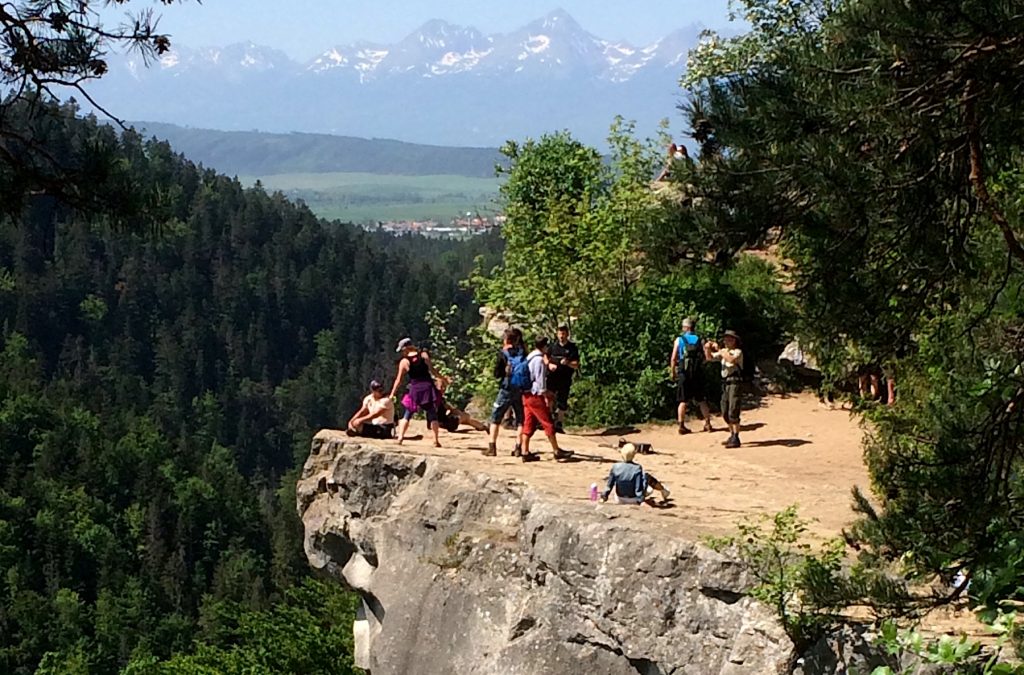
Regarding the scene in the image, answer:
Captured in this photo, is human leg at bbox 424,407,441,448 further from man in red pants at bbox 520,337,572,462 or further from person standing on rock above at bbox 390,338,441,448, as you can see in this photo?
man in red pants at bbox 520,337,572,462

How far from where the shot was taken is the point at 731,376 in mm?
14234

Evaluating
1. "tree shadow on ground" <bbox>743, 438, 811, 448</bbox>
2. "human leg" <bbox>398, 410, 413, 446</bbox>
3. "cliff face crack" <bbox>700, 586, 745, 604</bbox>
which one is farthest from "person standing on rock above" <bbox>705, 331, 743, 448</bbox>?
"cliff face crack" <bbox>700, 586, 745, 604</bbox>

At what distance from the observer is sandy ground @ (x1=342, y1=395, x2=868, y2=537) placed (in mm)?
11203

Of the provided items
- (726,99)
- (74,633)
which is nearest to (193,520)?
(74,633)

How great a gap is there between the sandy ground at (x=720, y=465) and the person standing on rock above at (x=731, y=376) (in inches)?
11.4

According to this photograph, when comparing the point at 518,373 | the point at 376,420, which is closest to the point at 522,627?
the point at 518,373

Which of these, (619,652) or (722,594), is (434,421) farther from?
(722,594)

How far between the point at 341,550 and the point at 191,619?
54669 mm

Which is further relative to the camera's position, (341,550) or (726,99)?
(341,550)

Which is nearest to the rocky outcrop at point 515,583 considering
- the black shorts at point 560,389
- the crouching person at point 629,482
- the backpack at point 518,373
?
the crouching person at point 629,482

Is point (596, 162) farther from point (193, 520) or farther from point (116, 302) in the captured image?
point (116, 302)

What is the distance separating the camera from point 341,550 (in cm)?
1518

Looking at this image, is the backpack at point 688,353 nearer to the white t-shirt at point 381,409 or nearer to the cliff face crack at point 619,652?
the white t-shirt at point 381,409

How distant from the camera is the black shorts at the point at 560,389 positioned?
15.3 m
